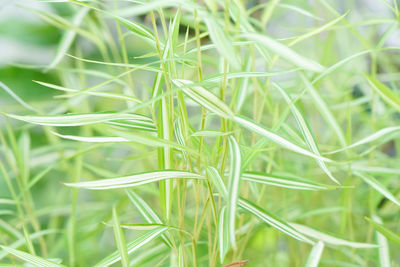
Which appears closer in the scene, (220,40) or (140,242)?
(220,40)

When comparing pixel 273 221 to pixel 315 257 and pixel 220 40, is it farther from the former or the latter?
pixel 220 40

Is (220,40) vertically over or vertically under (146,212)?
over

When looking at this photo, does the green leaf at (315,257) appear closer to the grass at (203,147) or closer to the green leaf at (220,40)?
the grass at (203,147)

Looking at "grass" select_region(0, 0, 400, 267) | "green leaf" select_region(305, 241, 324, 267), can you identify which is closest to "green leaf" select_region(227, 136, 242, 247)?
"grass" select_region(0, 0, 400, 267)

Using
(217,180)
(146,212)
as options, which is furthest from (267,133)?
(146,212)

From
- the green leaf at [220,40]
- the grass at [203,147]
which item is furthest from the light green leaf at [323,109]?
the green leaf at [220,40]

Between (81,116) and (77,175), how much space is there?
165 millimetres

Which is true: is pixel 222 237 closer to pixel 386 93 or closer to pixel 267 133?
pixel 267 133

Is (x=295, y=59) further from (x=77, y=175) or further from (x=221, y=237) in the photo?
(x=77, y=175)

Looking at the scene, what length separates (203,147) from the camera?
1.12ft

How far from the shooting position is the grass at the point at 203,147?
0.29m

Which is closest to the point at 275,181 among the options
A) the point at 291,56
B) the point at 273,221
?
the point at 273,221

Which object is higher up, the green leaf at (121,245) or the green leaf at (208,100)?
the green leaf at (208,100)

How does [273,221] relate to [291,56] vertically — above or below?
below
